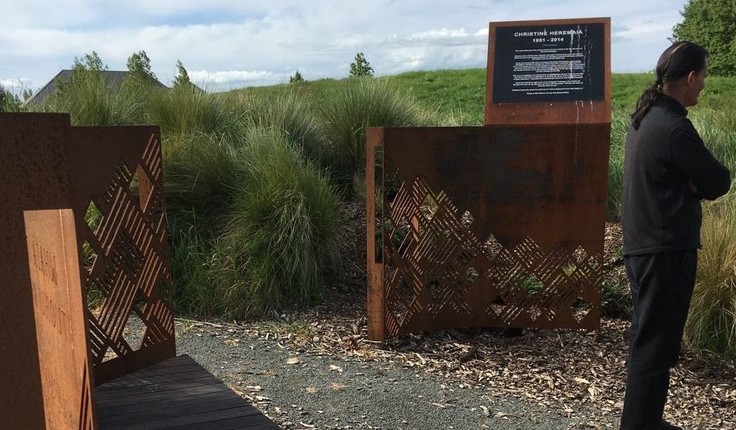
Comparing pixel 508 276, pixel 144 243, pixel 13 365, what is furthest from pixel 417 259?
pixel 13 365

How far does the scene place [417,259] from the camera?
5242mm

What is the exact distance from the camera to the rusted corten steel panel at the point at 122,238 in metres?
3.06

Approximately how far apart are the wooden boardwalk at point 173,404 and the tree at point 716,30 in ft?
161

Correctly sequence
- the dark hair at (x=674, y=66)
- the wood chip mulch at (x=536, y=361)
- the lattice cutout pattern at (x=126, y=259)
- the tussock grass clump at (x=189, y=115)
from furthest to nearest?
the tussock grass clump at (x=189, y=115) < the wood chip mulch at (x=536, y=361) < the dark hair at (x=674, y=66) < the lattice cutout pattern at (x=126, y=259)

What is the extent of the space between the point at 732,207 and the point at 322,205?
3.69m

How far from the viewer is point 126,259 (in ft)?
11.0

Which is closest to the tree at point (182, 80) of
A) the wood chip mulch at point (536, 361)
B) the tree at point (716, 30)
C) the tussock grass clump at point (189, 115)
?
the tussock grass clump at point (189, 115)

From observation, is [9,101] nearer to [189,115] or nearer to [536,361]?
[189,115]

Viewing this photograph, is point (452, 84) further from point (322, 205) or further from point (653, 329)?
point (653, 329)

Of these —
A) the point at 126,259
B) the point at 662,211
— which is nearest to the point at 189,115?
the point at 126,259

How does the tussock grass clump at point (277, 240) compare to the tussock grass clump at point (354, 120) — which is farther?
the tussock grass clump at point (354, 120)

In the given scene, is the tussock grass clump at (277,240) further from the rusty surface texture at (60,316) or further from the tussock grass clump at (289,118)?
the rusty surface texture at (60,316)

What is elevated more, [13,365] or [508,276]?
[13,365]

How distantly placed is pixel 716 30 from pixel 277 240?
170ft
